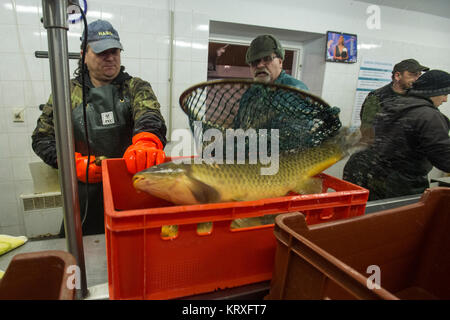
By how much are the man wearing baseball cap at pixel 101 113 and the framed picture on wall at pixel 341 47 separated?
2.19 meters

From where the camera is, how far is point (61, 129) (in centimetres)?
51

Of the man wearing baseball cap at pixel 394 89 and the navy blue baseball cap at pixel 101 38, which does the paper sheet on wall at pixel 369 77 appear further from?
the navy blue baseball cap at pixel 101 38

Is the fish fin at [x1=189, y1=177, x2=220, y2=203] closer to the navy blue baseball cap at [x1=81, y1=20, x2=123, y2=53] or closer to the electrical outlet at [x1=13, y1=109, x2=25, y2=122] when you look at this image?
the navy blue baseball cap at [x1=81, y1=20, x2=123, y2=53]

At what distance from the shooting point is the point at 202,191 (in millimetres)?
674

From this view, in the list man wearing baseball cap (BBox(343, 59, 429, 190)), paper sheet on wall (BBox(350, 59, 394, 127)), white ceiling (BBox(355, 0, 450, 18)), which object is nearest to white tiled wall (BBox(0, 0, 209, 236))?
man wearing baseball cap (BBox(343, 59, 429, 190))

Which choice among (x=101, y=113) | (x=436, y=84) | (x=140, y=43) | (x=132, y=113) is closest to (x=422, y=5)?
(x=436, y=84)

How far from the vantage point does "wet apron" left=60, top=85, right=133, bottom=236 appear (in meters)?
1.34

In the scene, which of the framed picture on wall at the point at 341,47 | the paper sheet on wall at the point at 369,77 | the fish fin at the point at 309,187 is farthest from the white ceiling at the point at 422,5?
the fish fin at the point at 309,187

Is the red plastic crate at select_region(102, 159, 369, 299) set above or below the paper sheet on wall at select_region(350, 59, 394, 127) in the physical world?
below

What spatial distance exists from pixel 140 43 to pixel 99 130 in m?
1.10

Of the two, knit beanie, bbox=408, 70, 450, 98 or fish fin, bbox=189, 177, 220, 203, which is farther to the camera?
knit beanie, bbox=408, 70, 450, 98

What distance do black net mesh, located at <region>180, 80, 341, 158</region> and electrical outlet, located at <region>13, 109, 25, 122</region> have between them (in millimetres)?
1913

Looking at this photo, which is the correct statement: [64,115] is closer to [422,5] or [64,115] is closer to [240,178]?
[240,178]
